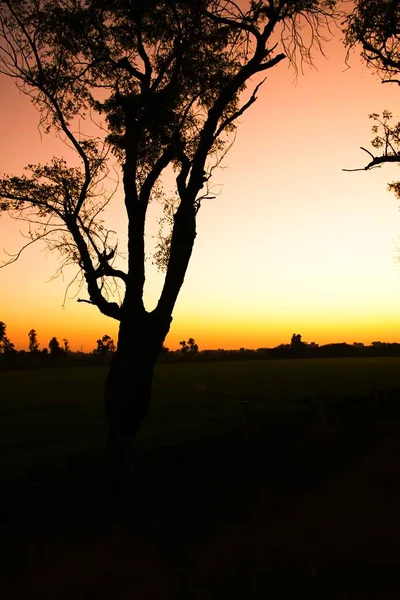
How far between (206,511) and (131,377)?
431cm

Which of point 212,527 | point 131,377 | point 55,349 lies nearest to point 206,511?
point 212,527

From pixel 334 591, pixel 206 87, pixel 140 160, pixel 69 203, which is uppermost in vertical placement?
pixel 206 87

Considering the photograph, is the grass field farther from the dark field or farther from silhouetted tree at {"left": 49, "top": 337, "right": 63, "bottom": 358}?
silhouetted tree at {"left": 49, "top": 337, "right": 63, "bottom": 358}

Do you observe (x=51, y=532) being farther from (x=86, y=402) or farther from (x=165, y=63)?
(x=86, y=402)

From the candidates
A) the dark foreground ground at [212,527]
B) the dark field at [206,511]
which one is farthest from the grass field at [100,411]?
the dark foreground ground at [212,527]

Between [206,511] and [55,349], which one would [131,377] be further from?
[55,349]

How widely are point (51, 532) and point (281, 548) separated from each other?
563 centimetres

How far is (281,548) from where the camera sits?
39.9 feet

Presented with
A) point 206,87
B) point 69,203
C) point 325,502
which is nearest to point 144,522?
point 325,502

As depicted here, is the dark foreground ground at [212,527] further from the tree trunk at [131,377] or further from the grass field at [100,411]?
the grass field at [100,411]

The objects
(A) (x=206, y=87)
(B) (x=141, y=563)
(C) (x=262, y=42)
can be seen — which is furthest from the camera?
(A) (x=206, y=87)

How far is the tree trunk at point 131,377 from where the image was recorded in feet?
49.7

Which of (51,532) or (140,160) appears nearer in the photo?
(51,532)

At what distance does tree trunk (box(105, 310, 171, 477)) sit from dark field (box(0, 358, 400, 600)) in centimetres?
151
